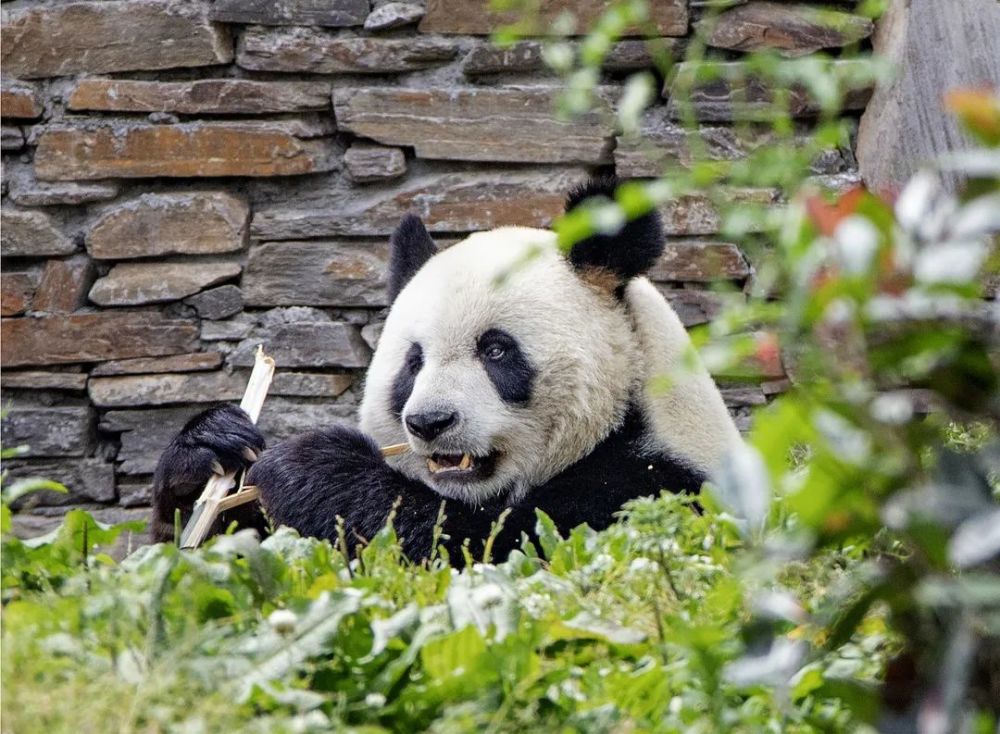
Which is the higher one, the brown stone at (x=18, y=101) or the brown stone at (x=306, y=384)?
the brown stone at (x=18, y=101)

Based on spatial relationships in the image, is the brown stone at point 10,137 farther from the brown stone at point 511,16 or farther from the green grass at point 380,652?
the green grass at point 380,652

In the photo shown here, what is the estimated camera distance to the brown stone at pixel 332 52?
4023mm

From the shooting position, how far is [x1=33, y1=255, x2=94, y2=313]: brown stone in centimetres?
410

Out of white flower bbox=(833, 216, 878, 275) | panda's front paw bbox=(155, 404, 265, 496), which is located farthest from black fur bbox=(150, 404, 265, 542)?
white flower bbox=(833, 216, 878, 275)

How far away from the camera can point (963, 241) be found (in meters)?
0.93

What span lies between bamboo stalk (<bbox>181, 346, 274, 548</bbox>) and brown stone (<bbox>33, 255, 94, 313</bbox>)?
1261 millimetres

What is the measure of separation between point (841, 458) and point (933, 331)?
0.40 ft

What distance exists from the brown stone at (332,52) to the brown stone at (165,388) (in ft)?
3.21

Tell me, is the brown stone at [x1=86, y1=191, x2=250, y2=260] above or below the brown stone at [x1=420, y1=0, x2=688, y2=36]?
below

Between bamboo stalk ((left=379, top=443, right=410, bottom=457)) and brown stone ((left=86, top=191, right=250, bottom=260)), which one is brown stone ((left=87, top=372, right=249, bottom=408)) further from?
bamboo stalk ((left=379, top=443, right=410, bottom=457))

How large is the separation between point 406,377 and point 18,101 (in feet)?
6.30

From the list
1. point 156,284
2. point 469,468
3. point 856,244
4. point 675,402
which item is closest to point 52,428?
point 156,284

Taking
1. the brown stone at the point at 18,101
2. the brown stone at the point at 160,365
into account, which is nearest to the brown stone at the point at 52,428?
the brown stone at the point at 160,365

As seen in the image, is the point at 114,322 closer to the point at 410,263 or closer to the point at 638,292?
the point at 410,263
